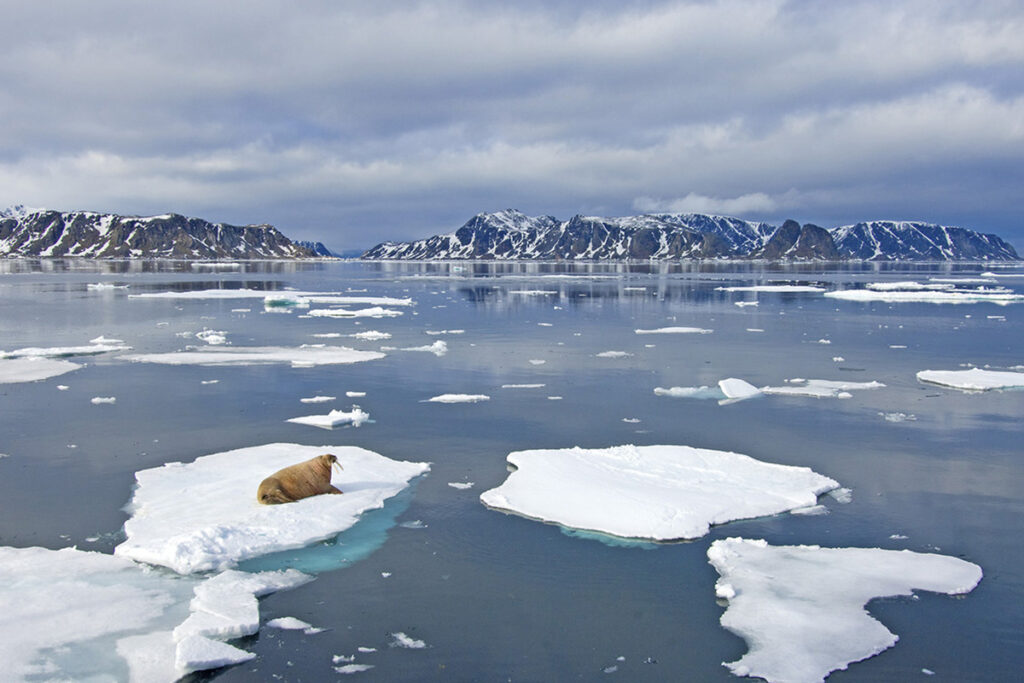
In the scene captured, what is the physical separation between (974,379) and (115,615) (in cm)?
2181

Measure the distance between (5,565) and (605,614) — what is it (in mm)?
7014

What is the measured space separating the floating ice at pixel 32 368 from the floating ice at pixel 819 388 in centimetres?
2024

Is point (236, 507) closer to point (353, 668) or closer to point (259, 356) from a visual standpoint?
point (353, 668)

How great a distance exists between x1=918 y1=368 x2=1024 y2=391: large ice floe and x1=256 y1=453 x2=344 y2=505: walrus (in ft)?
56.9

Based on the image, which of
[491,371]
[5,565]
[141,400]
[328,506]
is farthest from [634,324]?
[5,565]

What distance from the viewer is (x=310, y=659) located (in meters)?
7.14

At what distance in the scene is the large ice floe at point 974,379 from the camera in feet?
66.6

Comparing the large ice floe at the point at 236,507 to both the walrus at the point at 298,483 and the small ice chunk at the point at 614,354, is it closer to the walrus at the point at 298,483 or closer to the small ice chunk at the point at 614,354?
the walrus at the point at 298,483

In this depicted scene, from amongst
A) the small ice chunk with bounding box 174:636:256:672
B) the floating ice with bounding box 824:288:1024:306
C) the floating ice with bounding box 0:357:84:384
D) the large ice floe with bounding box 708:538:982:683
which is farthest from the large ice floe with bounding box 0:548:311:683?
the floating ice with bounding box 824:288:1024:306

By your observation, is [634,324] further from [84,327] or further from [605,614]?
[605,614]

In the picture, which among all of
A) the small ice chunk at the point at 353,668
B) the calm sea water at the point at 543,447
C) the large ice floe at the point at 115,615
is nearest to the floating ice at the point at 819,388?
the calm sea water at the point at 543,447

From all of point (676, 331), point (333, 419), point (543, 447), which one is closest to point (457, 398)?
point (333, 419)

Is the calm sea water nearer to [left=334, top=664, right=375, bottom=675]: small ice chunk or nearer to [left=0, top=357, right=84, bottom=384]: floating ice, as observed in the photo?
[left=334, top=664, right=375, bottom=675]: small ice chunk

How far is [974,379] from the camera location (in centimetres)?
2098
